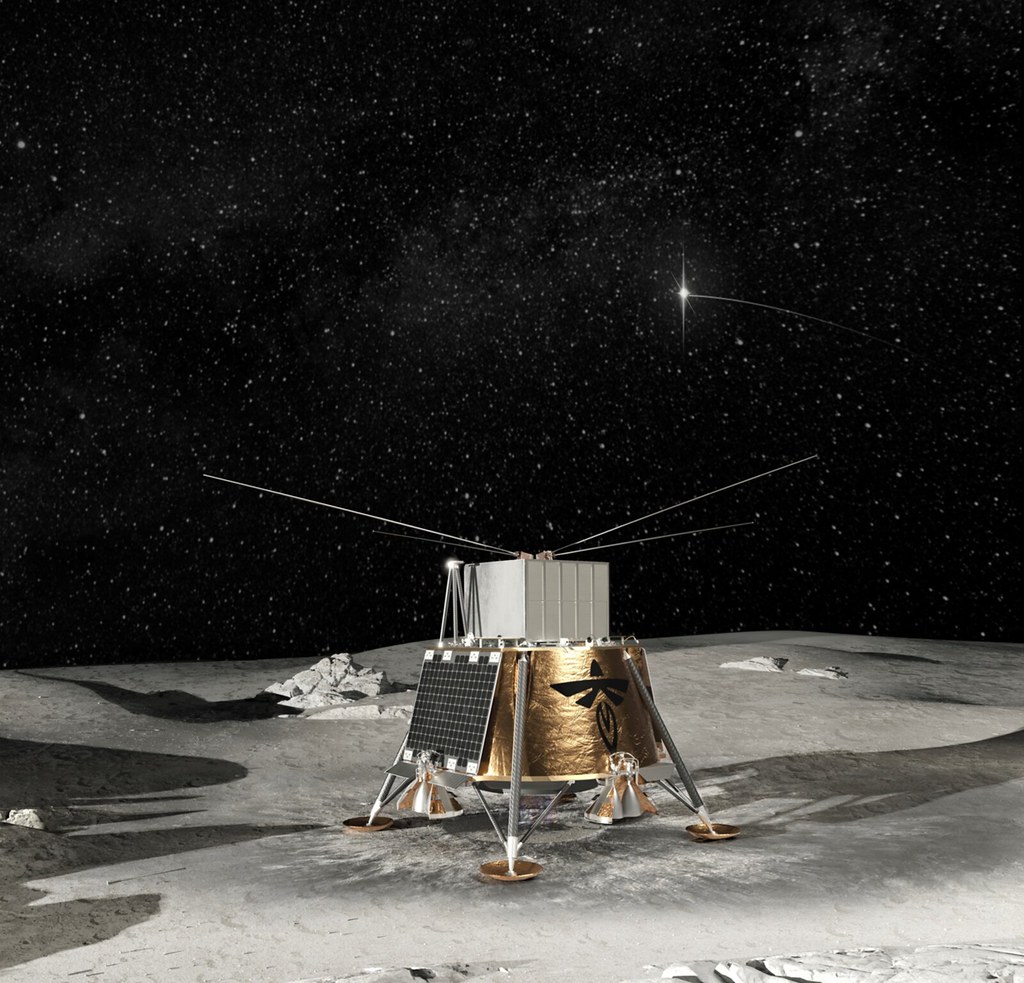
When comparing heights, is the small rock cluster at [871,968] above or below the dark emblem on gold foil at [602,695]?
below

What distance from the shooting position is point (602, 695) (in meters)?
5.92

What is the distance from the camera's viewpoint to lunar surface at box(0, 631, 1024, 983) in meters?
4.11

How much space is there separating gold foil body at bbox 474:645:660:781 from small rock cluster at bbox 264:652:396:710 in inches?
332

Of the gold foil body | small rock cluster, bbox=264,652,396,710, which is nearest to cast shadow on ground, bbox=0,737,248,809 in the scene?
small rock cluster, bbox=264,652,396,710

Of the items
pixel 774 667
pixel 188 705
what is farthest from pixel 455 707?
pixel 774 667

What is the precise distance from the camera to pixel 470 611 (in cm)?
637

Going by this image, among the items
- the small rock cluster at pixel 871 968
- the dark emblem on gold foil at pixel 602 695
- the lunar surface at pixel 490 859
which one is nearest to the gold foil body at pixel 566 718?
the dark emblem on gold foil at pixel 602 695

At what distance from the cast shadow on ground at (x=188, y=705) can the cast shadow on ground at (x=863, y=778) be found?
7697 millimetres

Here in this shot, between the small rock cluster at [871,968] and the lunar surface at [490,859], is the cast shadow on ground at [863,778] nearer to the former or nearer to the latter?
the lunar surface at [490,859]

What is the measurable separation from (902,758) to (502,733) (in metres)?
6.02

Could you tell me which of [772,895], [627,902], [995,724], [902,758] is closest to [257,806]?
[627,902]

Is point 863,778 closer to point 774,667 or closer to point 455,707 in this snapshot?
point 455,707

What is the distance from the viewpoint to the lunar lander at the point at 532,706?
564 centimetres

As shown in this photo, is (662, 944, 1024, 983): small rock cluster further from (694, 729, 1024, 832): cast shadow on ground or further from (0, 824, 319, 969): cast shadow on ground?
(0, 824, 319, 969): cast shadow on ground
